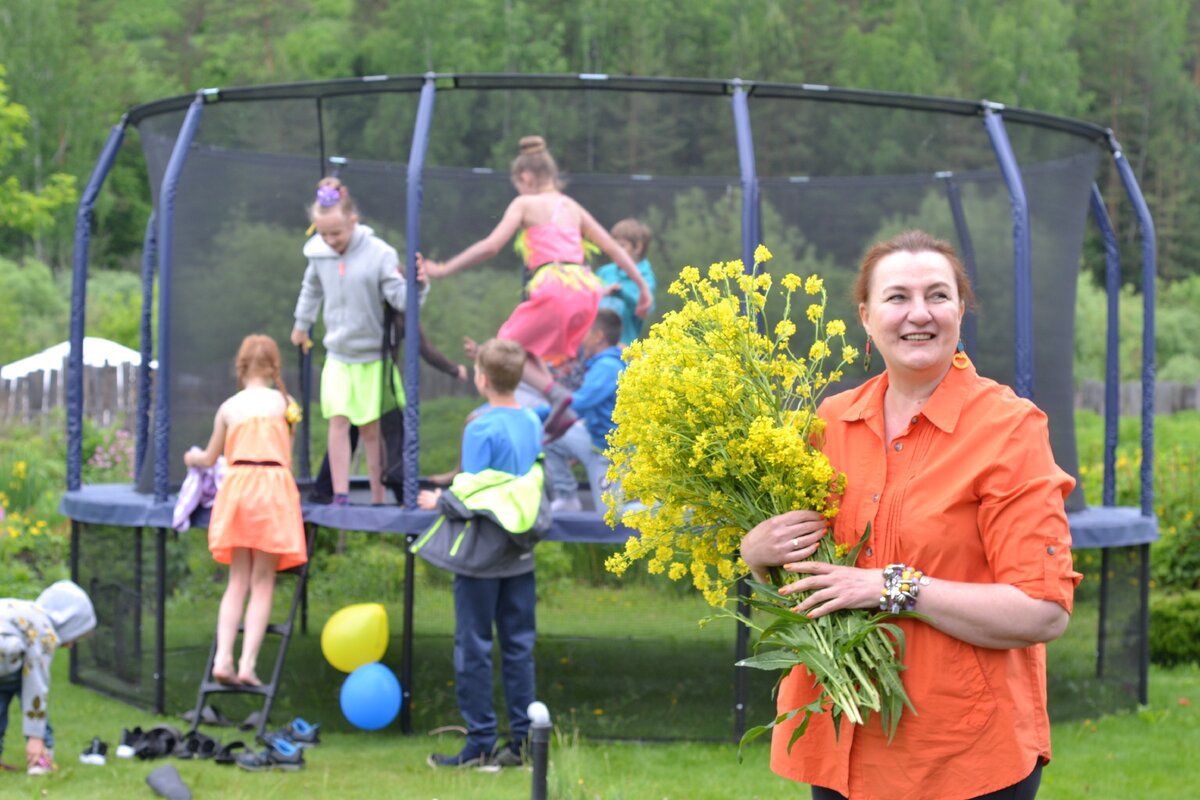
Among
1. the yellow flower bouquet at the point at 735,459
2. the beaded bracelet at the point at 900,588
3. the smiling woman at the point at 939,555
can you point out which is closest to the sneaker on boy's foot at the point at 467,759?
the yellow flower bouquet at the point at 735,459

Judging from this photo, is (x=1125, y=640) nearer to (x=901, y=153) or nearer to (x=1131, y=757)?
(x=1131, y=757)

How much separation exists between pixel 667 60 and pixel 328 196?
27778 millimetres

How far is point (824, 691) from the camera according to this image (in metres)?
2.46

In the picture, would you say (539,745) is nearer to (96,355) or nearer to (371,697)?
(371,697)

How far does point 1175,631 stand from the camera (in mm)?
8438

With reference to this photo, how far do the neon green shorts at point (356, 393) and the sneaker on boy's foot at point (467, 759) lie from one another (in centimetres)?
187

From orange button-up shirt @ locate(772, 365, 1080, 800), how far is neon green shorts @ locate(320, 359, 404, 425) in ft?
15.7

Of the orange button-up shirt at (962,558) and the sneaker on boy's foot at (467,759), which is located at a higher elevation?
the orange button-up shirt at (962,558)

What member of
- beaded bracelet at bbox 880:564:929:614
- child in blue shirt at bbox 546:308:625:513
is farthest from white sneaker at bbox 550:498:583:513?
beaded bracelet at bbox 880:564:929:614

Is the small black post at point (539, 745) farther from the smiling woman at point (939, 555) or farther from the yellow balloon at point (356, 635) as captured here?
the yellow balloon at point (356, 635)

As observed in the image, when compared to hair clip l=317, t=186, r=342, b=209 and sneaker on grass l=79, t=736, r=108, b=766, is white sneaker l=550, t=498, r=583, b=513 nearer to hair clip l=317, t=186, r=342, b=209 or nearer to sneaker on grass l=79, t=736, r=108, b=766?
hair clip l=317, t=186, r=342, b=209

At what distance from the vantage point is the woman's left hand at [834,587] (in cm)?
237

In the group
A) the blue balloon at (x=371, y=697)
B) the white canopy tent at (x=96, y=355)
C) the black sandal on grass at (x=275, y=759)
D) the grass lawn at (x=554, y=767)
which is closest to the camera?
the grass lawn at (x=554, y=767)

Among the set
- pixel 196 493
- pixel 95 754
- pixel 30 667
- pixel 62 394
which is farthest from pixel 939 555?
pixel 62 394
